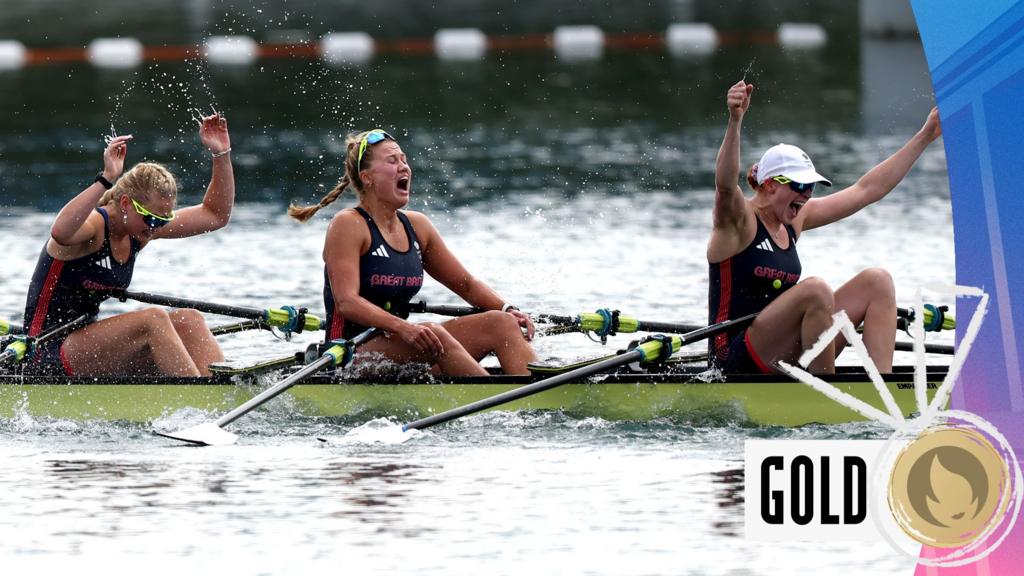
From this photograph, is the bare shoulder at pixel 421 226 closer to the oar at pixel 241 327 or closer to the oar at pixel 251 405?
the oar at pixel 251 405

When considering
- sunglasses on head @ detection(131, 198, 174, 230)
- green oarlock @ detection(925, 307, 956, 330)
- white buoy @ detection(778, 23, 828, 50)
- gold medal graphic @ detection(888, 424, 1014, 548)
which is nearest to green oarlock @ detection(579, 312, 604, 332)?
green oarlock @ detection(925, 307, 956, 330)

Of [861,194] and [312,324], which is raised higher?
[861,194]

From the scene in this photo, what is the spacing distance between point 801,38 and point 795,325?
36.5 metres

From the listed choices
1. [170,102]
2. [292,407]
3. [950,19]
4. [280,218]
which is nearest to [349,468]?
[292,407]

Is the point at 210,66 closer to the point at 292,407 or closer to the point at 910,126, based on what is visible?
the point at 910,126

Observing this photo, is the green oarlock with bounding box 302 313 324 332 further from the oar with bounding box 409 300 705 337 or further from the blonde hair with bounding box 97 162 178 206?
the blonde hair with bounding box 97 162 178 206

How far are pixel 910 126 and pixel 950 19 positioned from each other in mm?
23916

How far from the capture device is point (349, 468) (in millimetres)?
9297

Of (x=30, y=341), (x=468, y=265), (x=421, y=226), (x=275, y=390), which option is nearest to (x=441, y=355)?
(x=421, y=226)

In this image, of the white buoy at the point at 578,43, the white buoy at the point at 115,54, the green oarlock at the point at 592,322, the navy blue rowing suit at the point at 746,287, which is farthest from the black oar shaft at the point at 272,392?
the white buoy at the point at 578,43

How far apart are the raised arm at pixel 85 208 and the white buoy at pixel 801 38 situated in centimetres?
3500

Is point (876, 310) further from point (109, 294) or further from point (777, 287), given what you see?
point (109, 294)

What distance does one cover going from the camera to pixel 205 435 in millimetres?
9633

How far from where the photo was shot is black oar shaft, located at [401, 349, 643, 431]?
31.6 ft
